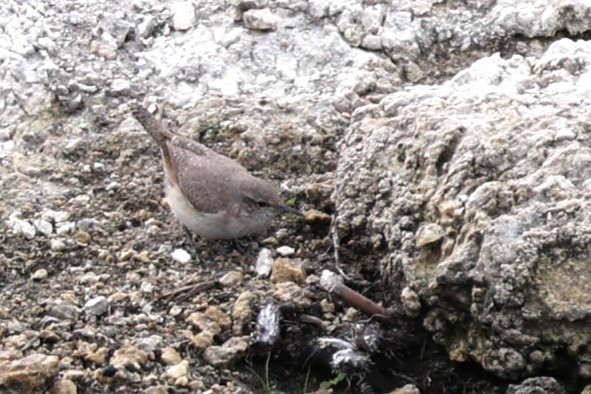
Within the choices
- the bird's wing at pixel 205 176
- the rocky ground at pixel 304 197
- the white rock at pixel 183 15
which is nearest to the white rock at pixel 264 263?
the rocky ground at pixel 304 197

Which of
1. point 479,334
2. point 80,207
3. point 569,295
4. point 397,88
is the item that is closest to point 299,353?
point 479,334

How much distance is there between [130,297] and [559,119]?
94.7 inches

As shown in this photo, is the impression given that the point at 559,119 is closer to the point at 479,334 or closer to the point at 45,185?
the point at 479,334

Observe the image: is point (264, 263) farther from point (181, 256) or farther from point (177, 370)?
point (177, 370)

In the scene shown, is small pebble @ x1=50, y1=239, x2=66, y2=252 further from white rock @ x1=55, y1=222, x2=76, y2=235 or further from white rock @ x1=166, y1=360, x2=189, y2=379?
white rock @ x1=166, y1=360, x2=189, y2=379

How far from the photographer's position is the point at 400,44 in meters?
8.39

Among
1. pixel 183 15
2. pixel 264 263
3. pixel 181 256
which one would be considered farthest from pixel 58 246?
pixel 183 15

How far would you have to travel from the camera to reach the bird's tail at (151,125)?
7.41 meters

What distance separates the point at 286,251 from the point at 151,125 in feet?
3.84

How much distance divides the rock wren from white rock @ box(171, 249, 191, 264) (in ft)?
0.49

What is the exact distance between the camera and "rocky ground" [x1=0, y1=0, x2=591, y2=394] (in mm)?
5762

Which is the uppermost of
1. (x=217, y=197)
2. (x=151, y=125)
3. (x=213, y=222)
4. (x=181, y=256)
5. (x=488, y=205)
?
(x=488, y=205)

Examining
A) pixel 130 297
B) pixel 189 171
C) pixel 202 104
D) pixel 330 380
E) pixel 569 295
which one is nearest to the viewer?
pixel 569 295

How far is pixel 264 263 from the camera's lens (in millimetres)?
6938
